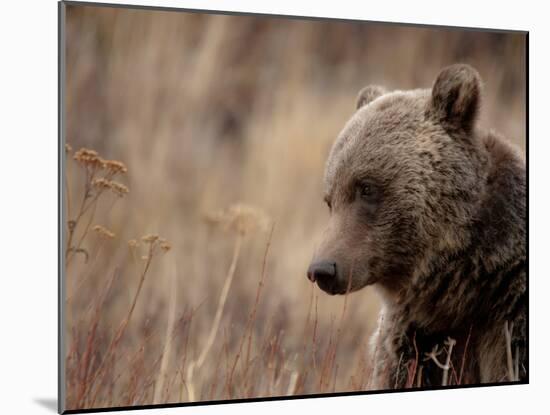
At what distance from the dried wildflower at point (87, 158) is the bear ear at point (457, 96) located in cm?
178

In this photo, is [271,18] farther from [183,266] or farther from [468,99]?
[183,266]

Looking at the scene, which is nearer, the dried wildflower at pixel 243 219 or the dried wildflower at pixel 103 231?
the dried wildflower at pixel 103 231

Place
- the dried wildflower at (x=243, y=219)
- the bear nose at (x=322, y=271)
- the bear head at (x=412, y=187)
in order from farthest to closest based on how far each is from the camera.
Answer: the dried wildflower at (x=243, y=219) → the bear head at (x=412, y=187) → the bear nose at (x=322, y=271)

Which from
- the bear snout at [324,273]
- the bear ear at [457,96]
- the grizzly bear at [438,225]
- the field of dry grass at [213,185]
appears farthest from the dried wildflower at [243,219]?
the bear ear at [457,96]

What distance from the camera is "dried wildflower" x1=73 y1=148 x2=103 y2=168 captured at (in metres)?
5.54

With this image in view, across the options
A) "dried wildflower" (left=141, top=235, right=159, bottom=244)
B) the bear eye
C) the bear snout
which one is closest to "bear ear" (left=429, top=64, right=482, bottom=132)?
the bear eye

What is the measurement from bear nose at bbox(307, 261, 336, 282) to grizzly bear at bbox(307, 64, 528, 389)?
0.13m

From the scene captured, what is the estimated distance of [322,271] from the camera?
5238 mm

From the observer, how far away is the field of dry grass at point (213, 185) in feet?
18.9

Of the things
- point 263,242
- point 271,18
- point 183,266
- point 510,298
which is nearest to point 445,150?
point 510,298

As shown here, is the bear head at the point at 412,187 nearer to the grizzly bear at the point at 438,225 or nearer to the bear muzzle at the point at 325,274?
the grizzly bear at the point at 438,225

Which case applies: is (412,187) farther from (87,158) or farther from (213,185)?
(213,185)

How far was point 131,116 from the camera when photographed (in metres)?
6.33

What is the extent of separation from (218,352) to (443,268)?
176 cm
